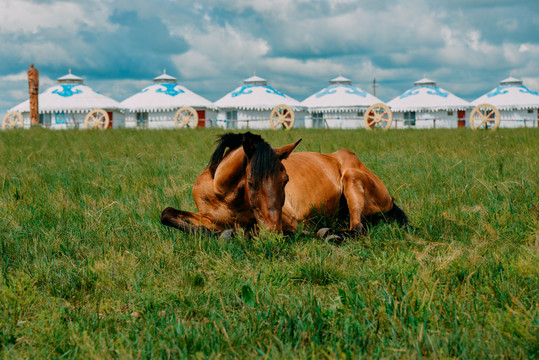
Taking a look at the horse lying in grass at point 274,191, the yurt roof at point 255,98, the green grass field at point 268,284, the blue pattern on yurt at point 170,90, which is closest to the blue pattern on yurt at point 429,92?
the yurt roof at point 255,98

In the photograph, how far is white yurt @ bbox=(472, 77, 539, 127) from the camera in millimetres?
40156

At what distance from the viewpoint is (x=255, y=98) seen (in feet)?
125

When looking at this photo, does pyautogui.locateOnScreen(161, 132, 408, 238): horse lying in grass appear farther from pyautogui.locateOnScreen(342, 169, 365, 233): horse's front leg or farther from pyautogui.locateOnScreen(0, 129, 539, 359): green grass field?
pyautogui.locateOnScreen(0, 129, 539, 359): green grass field

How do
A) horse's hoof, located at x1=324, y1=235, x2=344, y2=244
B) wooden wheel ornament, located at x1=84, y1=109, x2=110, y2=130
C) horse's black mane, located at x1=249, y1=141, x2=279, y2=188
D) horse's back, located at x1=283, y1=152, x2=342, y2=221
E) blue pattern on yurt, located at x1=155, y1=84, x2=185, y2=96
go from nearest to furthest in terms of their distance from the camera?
horse's black mane, located at x1=249, y1=141, x2=279, y2=188
horse's hoof, located at x1=324, y1=235, x2=344, y2=244
horse's back, located at x1=283, y1=152, x2=342, y2=221
wooden wheel ornament, located at x1=84, y1=109, x2=110, y2=130
blue pattern on yurt, located at x1=155, y1=84, x2=185, y2=96

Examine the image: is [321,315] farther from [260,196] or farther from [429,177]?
[429,177]

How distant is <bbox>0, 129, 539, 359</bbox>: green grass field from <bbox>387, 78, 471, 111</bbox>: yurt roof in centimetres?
3801

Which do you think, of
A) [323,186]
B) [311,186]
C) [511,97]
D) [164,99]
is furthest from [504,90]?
[311,186]

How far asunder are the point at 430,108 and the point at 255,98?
16.1 meters

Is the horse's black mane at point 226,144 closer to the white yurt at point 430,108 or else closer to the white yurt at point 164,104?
the white yurt at point 164,104

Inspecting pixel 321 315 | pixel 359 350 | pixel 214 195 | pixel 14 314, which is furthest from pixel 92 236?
pixel 359 350

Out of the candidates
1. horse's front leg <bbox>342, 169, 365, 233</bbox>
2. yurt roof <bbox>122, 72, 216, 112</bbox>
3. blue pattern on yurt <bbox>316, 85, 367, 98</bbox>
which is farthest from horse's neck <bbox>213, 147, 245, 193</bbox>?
blue pattern on yurt <bbox>316, 85, 367, 98</bbox>

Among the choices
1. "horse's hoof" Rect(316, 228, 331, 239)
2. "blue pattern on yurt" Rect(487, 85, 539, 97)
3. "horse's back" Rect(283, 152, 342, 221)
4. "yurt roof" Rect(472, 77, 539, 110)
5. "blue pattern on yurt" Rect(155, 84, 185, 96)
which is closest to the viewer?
"horse's hoof" Rect(316, 228, 331, 239)

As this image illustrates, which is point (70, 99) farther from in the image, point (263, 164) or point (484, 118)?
point (263, 164)

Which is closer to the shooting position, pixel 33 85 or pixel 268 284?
pixel 268 284
